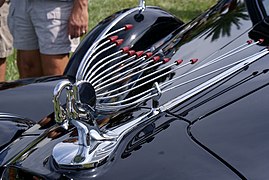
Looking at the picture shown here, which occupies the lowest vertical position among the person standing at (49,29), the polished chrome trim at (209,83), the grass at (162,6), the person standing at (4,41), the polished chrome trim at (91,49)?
the grass at (162,6)

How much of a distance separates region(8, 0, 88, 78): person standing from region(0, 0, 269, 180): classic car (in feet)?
2.84

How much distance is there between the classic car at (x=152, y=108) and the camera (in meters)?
1.60

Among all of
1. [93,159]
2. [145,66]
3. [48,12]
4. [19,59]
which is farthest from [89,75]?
[19,59]

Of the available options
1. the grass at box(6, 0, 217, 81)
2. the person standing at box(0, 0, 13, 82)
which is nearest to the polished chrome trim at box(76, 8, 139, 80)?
the person standing at box(0, 0, 13, 82)

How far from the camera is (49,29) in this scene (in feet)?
12.2

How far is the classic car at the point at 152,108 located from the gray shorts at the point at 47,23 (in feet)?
3.06

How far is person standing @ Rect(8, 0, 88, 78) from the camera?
144 inches

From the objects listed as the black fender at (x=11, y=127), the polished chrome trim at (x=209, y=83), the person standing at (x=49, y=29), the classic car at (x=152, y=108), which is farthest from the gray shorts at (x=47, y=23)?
the polished chrome trim at (x=209, y=83)

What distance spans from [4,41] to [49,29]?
2.76 feet

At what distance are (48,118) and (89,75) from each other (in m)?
0.31

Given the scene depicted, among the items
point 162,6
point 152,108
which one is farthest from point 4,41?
point 162,6

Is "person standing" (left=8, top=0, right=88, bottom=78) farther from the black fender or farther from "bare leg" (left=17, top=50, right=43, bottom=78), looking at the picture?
the black fender

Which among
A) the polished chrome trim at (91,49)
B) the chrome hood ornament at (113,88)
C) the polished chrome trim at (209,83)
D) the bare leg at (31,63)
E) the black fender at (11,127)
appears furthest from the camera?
the bare leg at (31,63)

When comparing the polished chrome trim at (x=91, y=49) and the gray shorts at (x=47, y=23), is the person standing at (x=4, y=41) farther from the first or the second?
the polished chrome trim at (x=91, y=49)
